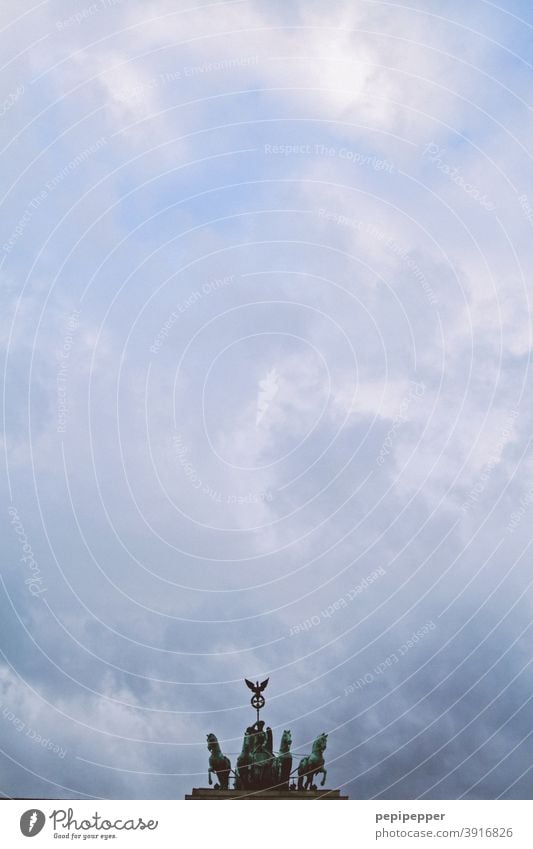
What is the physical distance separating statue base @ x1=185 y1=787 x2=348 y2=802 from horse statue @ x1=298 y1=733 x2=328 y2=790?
5.20ft

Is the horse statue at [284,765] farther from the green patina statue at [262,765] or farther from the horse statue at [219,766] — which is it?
the horse statue at [219,766]

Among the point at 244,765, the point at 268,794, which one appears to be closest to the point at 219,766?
the point at 244,765

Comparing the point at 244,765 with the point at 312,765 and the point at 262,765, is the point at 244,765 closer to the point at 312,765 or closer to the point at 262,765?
the point at 262,765

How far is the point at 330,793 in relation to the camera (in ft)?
165

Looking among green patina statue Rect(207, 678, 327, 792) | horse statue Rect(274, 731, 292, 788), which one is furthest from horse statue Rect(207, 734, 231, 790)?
horse statue Rect(274, 731, 292, 788)

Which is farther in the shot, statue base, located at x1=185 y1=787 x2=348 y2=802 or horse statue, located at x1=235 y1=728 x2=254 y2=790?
horse statue, located at x1=235 y1=728 x2=254 y2=790

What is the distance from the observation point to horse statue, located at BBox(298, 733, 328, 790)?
174ft

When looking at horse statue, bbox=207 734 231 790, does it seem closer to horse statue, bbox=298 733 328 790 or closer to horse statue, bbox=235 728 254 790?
horse statue, bbox=235 728 254 790

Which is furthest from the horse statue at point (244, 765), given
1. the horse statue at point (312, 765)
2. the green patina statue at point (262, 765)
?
the horse statue at point (312, 765)

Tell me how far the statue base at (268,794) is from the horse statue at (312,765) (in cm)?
158

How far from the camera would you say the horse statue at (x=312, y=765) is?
53.0 m

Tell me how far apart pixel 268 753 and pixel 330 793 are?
5.55 metres

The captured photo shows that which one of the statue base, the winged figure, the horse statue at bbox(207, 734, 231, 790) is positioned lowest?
the statue base
